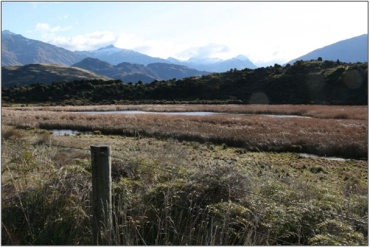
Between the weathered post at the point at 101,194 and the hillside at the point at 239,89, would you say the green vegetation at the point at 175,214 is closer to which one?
the weathered post at the point at 101,194

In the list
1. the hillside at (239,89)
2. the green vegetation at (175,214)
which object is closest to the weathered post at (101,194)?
the green vegetation at (175,214)

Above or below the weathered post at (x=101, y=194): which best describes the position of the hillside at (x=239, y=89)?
above

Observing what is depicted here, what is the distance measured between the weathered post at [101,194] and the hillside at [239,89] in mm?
90589

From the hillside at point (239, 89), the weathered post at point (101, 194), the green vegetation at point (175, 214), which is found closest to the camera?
the weathered post at point (101, 194)

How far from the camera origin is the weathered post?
545cm

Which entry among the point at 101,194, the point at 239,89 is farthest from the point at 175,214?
the point at 239,89

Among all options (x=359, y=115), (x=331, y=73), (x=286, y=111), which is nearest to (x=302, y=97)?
(x=331, y=73)

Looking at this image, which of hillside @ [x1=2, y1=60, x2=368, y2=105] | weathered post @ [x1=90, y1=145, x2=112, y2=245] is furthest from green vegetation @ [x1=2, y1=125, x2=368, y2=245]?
hillside @ [x1=2, y1=60, x2=368, y2=105]

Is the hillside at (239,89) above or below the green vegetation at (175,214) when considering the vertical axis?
above

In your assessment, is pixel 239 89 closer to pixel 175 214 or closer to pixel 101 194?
pixel 175 214

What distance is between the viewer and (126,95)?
11900 centimetres

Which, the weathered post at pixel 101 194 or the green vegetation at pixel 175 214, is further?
the green vegetation at pixel 175 214

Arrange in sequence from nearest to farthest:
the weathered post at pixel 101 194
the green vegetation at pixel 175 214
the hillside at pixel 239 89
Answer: the weathered post at pixel 101 194 → the green vegetation at pixel 175 214 → the hillside at pixel 239 89

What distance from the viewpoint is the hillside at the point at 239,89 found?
319 ft
